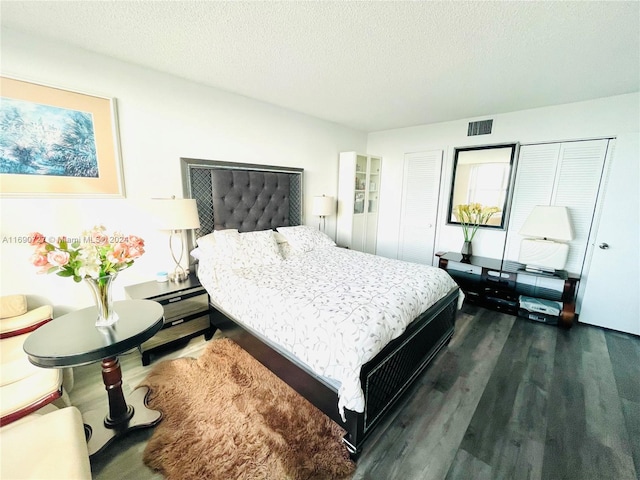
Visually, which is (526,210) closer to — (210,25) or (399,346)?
(399,346)

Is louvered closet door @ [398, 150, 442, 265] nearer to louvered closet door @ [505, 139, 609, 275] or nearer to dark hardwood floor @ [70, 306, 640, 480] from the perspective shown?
louvered closet door @ [505, 139, 609, 275]

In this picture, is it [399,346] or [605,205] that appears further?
[605,205]

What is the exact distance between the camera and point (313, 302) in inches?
68.7

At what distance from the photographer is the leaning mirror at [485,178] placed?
348 cm

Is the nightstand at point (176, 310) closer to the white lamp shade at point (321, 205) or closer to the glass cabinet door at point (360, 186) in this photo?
the white lamp shade at point (321, 205)

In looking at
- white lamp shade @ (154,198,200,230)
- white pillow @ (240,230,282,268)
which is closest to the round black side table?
white lamp shade @ (154,198,200,230)

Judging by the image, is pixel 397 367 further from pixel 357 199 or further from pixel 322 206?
pixel 357 199

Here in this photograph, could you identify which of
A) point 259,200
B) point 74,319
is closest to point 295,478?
point 74,319

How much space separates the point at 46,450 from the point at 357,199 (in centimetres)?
406

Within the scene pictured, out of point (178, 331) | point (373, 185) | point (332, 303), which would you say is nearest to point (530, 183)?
point (373, 185)

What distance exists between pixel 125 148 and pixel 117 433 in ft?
6.99

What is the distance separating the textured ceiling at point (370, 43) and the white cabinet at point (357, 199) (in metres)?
1.41

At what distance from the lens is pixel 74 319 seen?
160 cm

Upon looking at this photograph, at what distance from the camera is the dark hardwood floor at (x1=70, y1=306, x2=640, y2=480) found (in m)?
1.44
